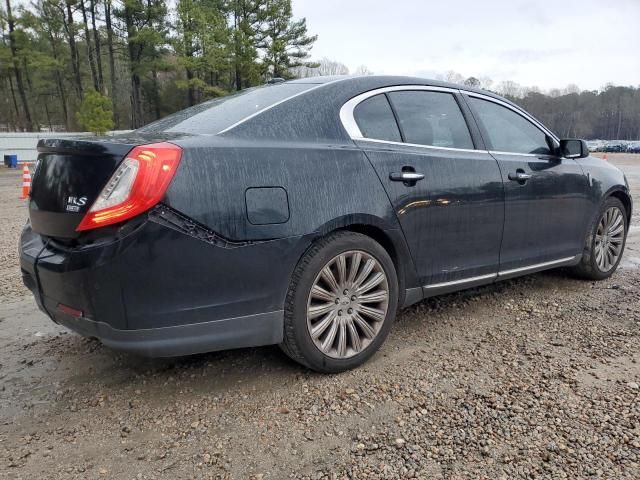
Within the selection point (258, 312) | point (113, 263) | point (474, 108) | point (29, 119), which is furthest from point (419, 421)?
point (29, 119)

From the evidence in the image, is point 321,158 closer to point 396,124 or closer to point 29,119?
point 396,124

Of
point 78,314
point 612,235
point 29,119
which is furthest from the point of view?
point 29,119

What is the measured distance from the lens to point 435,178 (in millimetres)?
3053

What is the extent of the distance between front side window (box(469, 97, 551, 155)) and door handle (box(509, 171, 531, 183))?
0.67ft

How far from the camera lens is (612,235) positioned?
180 inches

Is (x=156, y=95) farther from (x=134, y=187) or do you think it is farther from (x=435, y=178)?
(x=134, y=187)

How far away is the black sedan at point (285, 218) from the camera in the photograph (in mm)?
2164

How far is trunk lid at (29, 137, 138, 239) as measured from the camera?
2193 mm

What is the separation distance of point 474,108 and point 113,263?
8.68 feet

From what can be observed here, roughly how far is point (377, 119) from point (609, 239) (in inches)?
112

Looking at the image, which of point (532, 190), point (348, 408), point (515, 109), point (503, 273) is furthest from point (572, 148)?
point (348, 408)

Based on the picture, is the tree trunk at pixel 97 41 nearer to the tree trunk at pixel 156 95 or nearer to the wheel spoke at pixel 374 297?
the tree trunk at pixel 156 95

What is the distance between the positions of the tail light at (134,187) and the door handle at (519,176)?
2.37m

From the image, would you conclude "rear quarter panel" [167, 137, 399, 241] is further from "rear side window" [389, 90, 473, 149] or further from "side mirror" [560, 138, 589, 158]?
"side mirror" [560, 138, 589, 158]
